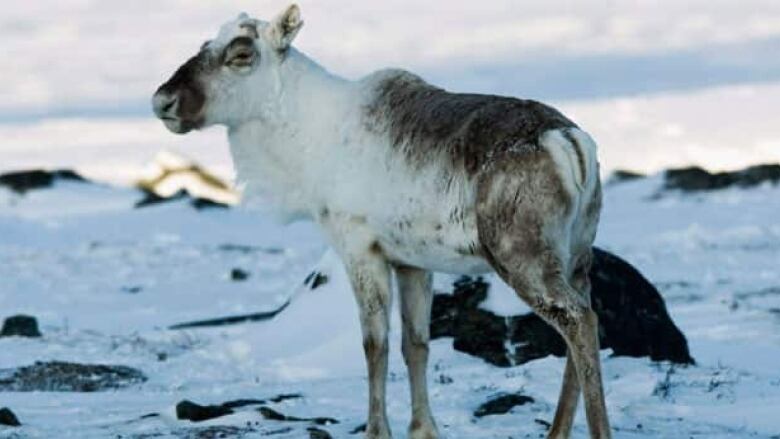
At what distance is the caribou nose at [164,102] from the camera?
34.2 feet

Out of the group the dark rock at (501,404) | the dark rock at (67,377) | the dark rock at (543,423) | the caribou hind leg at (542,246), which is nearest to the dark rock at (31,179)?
the dark rock at (67,377)

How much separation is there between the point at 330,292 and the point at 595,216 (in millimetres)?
7059

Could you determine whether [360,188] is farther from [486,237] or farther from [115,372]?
[115,372]

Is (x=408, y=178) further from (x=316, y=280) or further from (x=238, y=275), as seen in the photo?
(x=238, y=275)

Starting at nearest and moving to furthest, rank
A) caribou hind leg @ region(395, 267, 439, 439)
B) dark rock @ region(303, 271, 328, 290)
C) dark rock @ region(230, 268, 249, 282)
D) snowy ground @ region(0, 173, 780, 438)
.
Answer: caribou hind leg @ region(395, 267, 439, 439)
snowy ground @ region(0, 173, 780, 438)
dark rock @ region(303, 271, 328, 290)
dark rock @ region(230, 268, 249, 282)

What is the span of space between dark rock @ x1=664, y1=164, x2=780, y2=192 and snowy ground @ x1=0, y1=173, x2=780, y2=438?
528cm

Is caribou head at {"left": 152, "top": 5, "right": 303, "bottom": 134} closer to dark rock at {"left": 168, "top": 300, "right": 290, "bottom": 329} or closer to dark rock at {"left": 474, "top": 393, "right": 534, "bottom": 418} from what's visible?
dark rock at {"left": 474, "top": 393, "right": 534, "bottom": 418}

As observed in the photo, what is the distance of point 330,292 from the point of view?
16391 mm

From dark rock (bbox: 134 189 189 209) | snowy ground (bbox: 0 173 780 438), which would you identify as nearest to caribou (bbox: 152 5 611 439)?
snowy ground (bbox: 0 173 780 438)

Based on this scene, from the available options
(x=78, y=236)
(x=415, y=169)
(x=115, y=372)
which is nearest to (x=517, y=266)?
(x=415, y=169)

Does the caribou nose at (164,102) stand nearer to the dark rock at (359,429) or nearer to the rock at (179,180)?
the dark rock at (359,429)

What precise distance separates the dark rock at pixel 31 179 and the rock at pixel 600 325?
98.9 feet

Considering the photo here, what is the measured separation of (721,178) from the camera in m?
42.7

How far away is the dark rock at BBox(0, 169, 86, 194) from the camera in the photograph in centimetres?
4434
